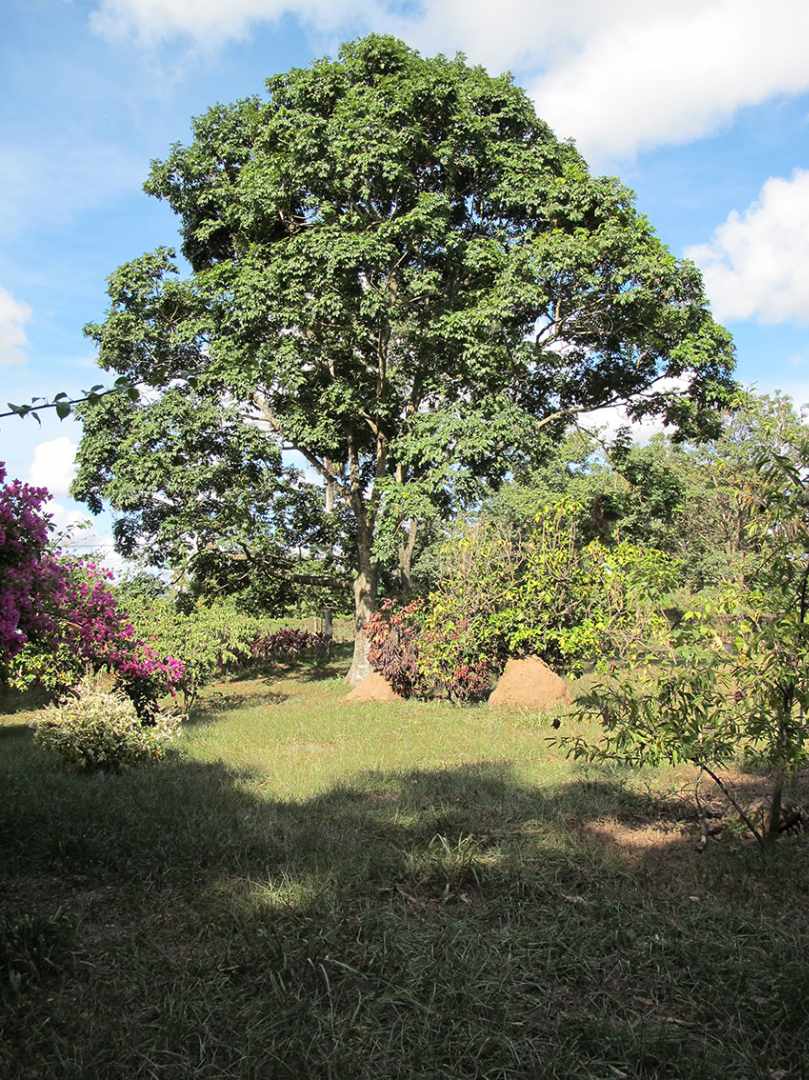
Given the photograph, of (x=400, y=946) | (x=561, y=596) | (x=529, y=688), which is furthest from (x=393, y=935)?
(x=561, y=596)

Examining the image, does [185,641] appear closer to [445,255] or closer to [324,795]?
[324,795]

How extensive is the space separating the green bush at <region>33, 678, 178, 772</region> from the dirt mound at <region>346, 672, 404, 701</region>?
612 cm

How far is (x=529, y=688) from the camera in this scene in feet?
42.9

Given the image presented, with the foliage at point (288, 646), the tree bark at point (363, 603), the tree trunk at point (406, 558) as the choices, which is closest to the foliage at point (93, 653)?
the tree bark at point (363, 603)

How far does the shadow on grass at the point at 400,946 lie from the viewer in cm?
320

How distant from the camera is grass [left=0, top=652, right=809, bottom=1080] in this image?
3.21 meters

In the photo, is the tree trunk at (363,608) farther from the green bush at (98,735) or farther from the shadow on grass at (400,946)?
the shadow on grass at (400,946)

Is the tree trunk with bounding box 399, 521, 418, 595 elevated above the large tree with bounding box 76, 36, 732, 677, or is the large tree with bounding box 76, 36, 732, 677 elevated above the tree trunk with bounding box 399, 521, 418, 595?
the large tree with bounding box 76, 36, 732, 677

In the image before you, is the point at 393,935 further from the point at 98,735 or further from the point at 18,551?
the point at 98,735

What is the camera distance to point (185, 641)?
13008mm

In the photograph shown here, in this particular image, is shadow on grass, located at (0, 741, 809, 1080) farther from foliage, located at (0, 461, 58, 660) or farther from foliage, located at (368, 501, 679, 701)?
foliage, located at (368, 501, 679, 701)

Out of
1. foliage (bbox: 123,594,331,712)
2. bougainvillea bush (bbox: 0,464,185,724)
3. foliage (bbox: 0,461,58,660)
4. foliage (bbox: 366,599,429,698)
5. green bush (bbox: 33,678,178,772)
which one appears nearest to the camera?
foliage (bbox: 0,461,58,660)

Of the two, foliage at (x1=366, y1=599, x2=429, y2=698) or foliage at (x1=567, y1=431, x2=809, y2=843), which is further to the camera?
foliage at (x1=366, y1=599, x2=429, y2=698)

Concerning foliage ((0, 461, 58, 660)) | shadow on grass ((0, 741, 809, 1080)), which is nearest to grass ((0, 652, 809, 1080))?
shadow on grass ((0, 741, 809, 1080))
